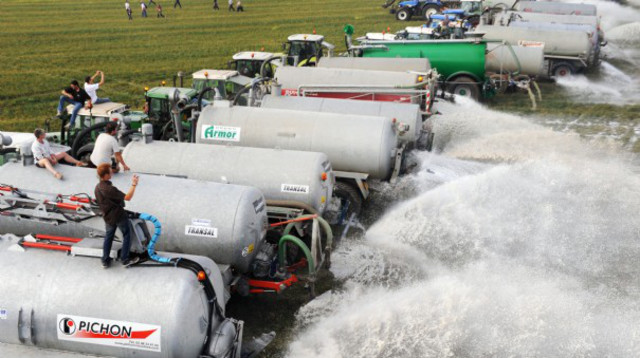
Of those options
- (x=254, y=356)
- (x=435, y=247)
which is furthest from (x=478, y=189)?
(x=254, y=356)

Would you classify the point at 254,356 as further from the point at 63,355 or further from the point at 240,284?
the point at 63,355

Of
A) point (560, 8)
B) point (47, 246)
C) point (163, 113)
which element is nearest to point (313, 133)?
point (163, 113)

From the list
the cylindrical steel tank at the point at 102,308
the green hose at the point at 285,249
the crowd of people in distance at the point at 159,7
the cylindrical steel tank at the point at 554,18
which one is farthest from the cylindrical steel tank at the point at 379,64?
the crowd of people in distance at the point at 159,7

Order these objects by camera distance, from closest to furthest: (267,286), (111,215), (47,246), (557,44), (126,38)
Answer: (111,215), (47,246), (267,286), (557,44), (126,38)

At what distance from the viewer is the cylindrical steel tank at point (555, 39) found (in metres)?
27.8

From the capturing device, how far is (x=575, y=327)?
10.1 metres

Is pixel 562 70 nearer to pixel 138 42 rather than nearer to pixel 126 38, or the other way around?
pixel 138 42

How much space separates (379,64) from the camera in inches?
873

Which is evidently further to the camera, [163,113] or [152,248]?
[163,113]

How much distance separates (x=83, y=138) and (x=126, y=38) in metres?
25.7

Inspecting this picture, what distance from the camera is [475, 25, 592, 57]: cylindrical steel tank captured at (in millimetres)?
27750

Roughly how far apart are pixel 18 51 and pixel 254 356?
101ft

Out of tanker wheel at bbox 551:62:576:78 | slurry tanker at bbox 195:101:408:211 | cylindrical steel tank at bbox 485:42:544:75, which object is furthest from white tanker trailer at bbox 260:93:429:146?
tanker wheel at bbox 551:62:576:78

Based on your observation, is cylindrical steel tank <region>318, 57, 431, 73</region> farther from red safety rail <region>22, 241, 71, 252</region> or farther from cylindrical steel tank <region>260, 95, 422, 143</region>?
red safety rail <region>22, 241, 71, 252</region>
